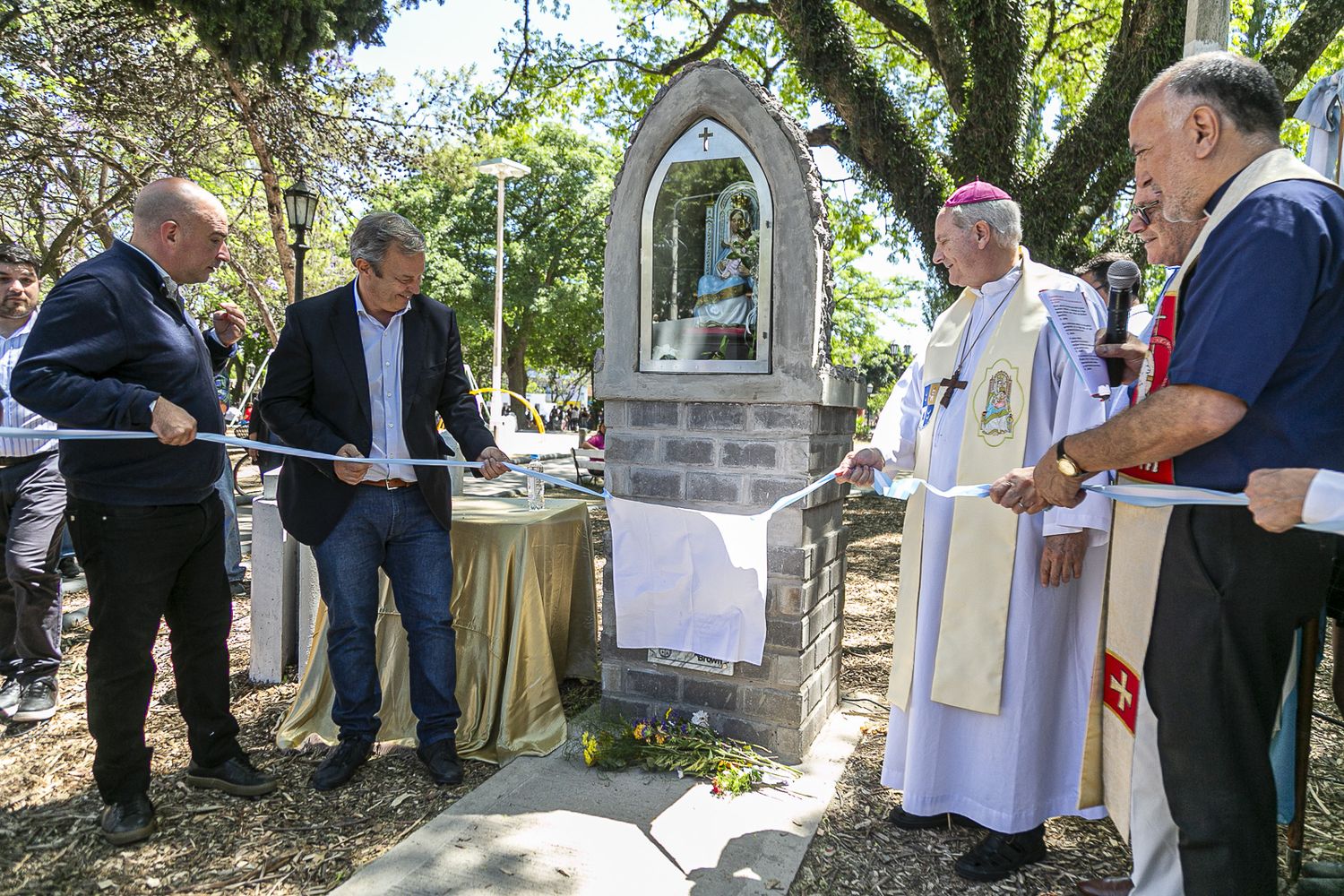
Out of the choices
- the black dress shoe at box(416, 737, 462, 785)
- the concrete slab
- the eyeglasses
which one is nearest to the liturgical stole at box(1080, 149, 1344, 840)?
the eyeglasses

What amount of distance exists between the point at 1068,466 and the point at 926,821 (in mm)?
1617

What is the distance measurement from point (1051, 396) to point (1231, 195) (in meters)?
1.12

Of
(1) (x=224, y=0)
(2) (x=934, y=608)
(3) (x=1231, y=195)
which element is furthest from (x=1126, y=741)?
(1) (x=224, y=0)

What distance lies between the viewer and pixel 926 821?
3.10 metres

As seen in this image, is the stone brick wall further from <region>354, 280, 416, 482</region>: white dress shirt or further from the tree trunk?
the tree trunk

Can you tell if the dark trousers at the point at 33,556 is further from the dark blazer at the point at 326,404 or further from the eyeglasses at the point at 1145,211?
the eyeglasses at the point at 1145,211

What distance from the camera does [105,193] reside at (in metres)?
15.0

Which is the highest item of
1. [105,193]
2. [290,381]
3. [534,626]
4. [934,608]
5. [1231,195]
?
[105,193]

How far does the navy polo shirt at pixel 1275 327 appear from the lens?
1711mm

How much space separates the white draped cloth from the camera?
284 cm

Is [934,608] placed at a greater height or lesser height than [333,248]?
Result: lesser

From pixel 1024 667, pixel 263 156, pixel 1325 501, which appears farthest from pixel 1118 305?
pixel 263 156

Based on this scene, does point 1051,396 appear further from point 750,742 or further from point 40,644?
point 40,644

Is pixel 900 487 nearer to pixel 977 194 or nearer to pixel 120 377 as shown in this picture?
pixel 977 194
